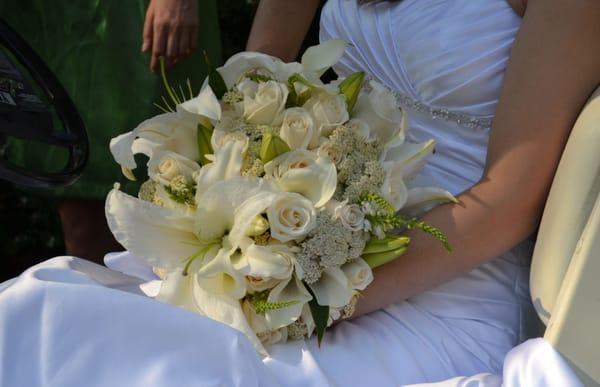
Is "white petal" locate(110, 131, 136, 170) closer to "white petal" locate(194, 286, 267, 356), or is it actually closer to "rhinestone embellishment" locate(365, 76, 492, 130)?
"white petal" locate(194, 286, 267, 356)

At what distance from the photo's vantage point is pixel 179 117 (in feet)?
4.30

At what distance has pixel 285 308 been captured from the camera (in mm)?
1211

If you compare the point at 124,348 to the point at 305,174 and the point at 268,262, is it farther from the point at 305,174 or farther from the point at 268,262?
the point at 305,174

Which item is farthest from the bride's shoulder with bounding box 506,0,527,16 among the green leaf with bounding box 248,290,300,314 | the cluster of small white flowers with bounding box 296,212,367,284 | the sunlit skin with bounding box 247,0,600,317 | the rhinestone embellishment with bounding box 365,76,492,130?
the green leaf with bounding box 248,290,300,314

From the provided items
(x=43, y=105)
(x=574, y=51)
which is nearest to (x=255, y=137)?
(x=43, y=105)

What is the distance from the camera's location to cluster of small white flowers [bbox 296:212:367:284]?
1.19m

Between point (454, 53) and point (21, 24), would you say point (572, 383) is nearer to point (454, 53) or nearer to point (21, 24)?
point (454, 53)

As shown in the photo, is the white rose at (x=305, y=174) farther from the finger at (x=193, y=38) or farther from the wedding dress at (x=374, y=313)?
the finger at (x=193, y=38)

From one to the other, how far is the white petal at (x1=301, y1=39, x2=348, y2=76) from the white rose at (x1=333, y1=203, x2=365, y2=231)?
10.2 inches

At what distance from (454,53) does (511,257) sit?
348 mm


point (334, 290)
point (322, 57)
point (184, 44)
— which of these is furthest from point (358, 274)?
point (184, 44)

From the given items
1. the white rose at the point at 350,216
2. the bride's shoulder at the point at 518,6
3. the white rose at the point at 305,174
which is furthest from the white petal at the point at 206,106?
the bride's shoulder at the point at 518,6

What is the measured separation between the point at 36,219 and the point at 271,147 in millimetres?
2310

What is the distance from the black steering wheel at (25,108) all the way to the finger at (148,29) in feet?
2.40
